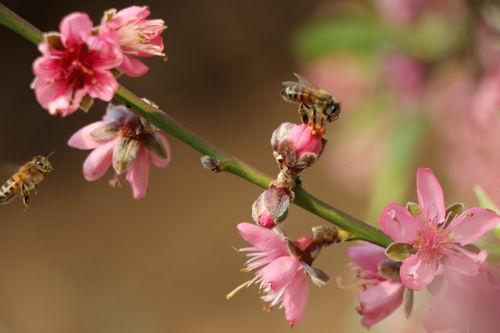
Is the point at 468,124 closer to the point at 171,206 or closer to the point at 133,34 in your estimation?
the point at 133,34

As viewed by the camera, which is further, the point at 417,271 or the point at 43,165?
the point at 43,165

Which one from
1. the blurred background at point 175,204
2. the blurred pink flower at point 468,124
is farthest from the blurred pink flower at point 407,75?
the blurred background at point 175,204

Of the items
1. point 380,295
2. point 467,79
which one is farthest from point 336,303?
point 380,295

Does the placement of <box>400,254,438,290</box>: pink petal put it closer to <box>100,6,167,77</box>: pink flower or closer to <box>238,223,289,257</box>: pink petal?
<box>238,223,289,257</box>: pink petal

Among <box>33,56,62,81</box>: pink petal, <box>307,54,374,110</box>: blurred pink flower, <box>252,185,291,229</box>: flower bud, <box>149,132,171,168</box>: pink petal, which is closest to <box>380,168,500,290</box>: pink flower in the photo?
<box>252,185,291,229</box>: flower bud

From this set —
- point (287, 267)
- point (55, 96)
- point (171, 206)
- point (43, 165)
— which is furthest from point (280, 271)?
point (171, 206)

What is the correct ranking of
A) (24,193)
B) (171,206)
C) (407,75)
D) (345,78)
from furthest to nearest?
(171,206) → (345,78) → (407,75) → (24,193)

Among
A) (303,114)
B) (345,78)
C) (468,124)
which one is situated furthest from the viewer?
(345,78)
